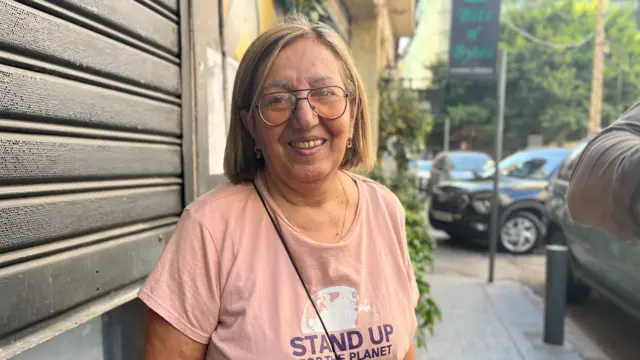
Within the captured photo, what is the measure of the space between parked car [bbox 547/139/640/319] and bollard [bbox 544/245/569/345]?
317 mm

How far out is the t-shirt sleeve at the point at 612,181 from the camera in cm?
127

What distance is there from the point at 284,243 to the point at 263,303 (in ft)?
0.58

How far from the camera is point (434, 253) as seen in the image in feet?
27.0

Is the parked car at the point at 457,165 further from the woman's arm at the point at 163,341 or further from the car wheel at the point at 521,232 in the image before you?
the woman's arm at the point at 163,341

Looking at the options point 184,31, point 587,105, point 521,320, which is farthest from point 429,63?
point 184,31

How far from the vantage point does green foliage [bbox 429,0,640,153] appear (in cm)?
2428

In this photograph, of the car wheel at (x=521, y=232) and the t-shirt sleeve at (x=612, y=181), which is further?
the car wheel at (x=521, y=232)

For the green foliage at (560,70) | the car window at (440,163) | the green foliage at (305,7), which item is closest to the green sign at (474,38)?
the green foliage at (305,7)

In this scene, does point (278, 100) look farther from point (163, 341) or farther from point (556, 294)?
point (556, 294)

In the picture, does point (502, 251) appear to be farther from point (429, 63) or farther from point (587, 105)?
point (429, 63)

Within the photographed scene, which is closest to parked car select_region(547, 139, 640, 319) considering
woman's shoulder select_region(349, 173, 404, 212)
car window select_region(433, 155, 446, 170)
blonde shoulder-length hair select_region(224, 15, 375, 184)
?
woman's shoulder select_region(349, 173, 404, 212)

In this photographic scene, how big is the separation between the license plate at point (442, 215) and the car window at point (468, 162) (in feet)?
12.1

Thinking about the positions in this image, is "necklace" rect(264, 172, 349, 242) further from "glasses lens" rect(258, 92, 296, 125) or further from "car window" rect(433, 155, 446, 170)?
"car window" rect(433, 155, 446, 170)

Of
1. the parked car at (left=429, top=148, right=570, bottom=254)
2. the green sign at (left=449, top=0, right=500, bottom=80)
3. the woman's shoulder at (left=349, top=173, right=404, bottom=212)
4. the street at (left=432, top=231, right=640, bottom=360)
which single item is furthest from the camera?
the parked car at (left=429, top=148, right=570, bottom=254)
